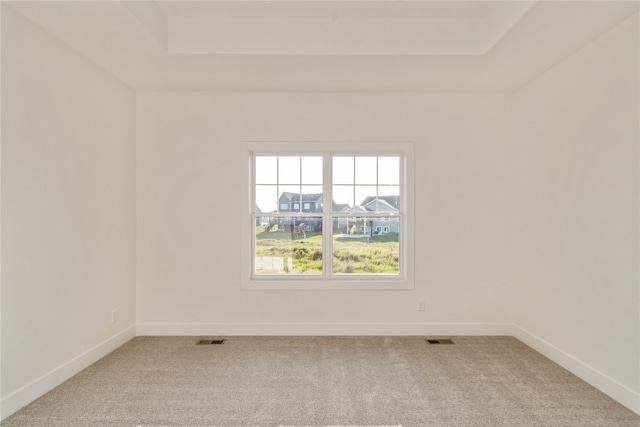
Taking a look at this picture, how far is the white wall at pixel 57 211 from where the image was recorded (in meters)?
2.34

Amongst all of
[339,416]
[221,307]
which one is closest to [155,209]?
[221,307]

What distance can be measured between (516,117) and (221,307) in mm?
3877

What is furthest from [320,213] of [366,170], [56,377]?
[56,377]

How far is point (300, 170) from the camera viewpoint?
13.1 ft

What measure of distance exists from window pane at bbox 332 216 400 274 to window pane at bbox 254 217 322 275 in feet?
0.73

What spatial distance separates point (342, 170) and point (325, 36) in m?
1.48

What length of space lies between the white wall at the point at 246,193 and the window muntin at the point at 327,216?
26 cm

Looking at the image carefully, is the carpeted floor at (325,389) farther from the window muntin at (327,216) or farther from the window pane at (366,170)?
the window pane at (366,170)

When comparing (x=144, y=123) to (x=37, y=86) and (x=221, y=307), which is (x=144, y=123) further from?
(x=221, y=307)

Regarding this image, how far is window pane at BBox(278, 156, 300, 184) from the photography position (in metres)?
3.99

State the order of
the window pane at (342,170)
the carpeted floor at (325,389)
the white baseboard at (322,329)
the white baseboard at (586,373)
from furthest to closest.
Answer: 1. the window pane at (342,170)
2. the white baseboard at (322,329)
3. the white baseboard at (586,373)
4. the carpeted floor at (325,389)

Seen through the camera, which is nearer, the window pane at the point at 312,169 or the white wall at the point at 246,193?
the white wall at the point at 246,193

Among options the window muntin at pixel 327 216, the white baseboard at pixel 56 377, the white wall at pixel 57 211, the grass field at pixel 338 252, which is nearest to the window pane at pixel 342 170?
the window muntin at pixel 327 216

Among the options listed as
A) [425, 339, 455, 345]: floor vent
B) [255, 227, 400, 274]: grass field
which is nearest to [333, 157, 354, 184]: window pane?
[255, 227, 400, 274]: grass field
